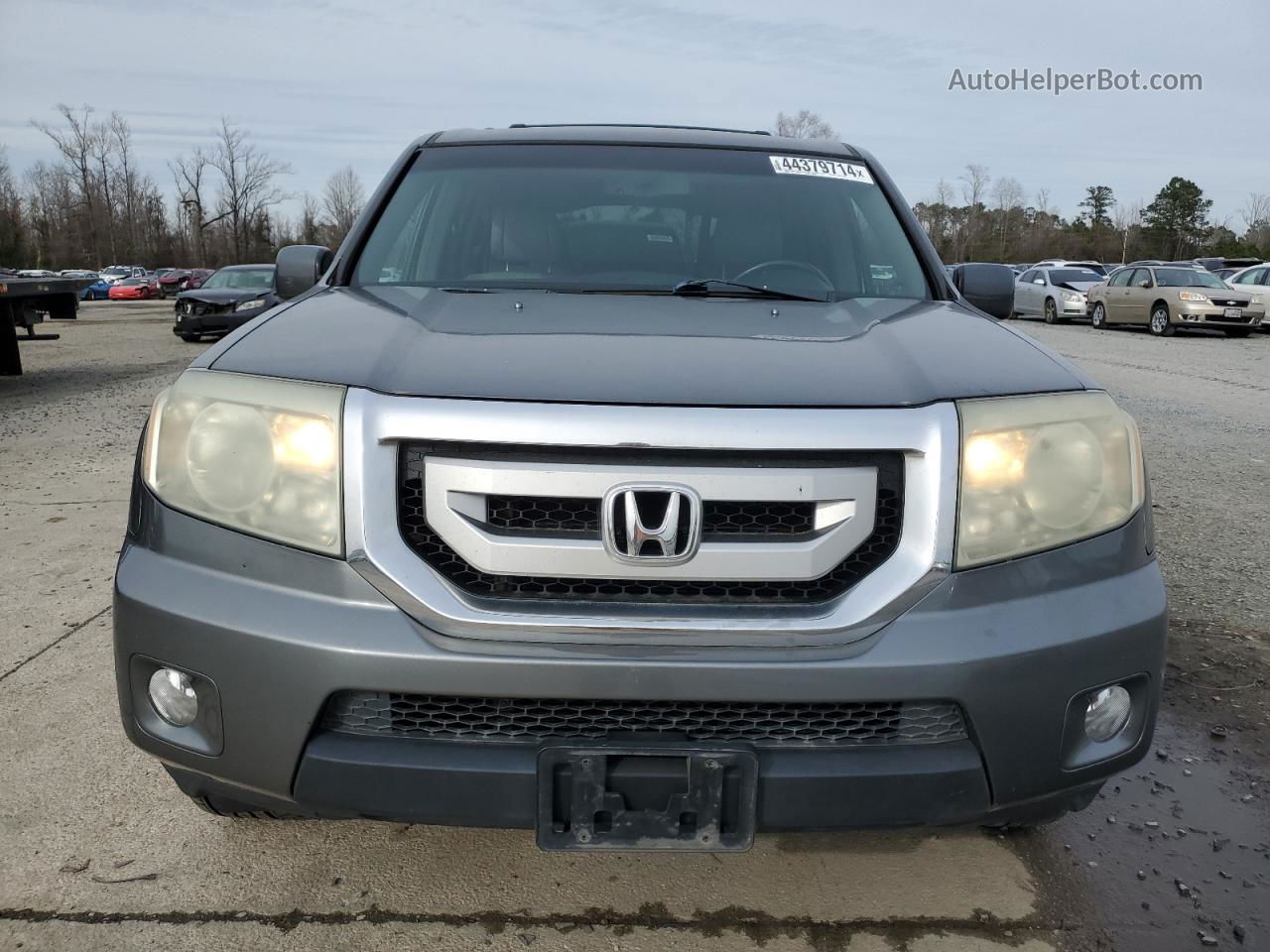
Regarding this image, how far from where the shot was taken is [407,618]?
5.27 feet

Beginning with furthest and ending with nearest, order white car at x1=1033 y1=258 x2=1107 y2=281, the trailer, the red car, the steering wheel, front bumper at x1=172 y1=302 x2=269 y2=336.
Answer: the red car < white car at x1=1033 y1=258 x2=1107 y2=281 < front bumper at x1=172 y1=302 x2=269 y2=336 < the trailer < the steering wheel

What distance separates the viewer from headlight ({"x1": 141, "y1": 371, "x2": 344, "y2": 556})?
169 centimetres

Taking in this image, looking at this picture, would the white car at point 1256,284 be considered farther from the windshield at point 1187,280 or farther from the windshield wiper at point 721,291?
the windshield wiper at point 721,291

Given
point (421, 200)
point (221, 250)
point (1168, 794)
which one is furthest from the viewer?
point (221, 250)

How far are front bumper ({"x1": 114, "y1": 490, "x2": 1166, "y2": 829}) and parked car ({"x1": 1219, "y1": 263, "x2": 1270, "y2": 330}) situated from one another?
70.4ft

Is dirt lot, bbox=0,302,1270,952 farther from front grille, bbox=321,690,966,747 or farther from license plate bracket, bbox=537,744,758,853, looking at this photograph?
front grille, bbox=321,690,966,747

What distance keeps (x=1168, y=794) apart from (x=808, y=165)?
1.99 m

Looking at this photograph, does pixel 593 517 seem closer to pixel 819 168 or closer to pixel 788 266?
pixel 788 266

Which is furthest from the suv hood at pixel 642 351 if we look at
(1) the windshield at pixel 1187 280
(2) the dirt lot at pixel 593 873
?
(1) the windshield at pixel 1187 280

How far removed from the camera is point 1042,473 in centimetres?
177

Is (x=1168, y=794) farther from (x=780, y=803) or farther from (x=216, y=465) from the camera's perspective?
(x=216, y=465)

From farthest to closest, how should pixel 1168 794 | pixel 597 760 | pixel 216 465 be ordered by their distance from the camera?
1. pixel 1168 794
2. pixel 216 465
3. pixel 597 760

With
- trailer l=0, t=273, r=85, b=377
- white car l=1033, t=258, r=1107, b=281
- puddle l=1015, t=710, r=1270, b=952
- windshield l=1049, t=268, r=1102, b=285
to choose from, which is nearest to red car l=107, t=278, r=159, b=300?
white car l=1033, t=258, r=1107, b=281

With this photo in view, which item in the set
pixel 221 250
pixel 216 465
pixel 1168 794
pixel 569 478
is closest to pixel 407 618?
pixel 569 478
